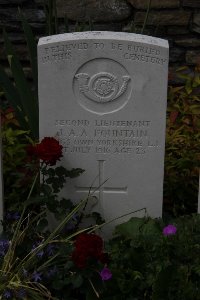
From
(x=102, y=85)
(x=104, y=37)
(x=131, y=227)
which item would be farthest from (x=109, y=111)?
(x=131, y=227)

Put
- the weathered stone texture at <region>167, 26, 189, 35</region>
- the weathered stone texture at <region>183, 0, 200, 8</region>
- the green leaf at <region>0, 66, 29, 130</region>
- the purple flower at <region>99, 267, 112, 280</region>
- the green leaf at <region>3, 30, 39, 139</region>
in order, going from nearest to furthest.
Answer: the purple flower at <region>99, 267, 112, 280</region>
the green leaf at <region>3, 30, 39, 139</region>
the green leaf at <region>0, 66, 29, 130</region>
the weathered stone texture at <region>183, 0, 200, 8</region>
the weathered stone texture at <region>167, 26, 189, 35</region>

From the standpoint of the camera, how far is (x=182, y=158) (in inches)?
145

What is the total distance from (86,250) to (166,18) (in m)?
2.64

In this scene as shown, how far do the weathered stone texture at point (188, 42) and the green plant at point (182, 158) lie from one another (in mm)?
734

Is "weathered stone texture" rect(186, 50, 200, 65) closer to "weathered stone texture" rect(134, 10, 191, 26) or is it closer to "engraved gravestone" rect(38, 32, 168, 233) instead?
"weathered stone texture" rect(134, 10, 191, 26)

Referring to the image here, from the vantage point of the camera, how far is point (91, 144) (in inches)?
121

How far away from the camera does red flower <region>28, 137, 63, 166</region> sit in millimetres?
2859

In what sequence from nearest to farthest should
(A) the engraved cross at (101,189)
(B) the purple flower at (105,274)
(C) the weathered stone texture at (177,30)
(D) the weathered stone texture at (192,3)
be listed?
1. (B) the purple flower at (105,274)
2. (A) the engraved cross at (101,189)
3. (D) the weathered stone texture at (192,3)
4. (C) the weathered stone texture at (177,30)

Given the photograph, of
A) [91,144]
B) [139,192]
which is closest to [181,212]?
[139,192]

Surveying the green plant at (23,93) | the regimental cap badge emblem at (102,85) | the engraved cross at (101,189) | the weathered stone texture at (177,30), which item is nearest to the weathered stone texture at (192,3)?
the weathered stone texture at (177,30)

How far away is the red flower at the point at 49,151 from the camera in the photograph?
2.86 m

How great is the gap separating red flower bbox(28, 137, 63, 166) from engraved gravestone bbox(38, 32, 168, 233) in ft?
0.49

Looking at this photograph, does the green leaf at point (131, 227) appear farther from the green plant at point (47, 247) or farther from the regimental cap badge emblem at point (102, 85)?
the regimental cap badge emblem at point (102, 85)

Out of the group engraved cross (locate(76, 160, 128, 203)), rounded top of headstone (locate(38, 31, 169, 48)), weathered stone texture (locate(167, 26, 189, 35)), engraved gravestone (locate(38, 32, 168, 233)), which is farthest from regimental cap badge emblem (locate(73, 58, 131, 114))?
weathered stone texture (locate(167, 26, 189, 35))
